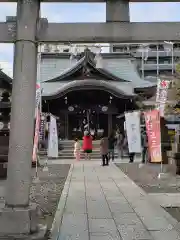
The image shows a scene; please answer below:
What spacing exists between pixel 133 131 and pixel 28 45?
10.9 meters

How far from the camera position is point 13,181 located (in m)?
5.89

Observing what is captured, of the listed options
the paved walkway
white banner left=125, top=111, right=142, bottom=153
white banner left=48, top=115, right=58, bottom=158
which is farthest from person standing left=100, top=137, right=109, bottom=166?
the paved walkway

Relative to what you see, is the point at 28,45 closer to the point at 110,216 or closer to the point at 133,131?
the point at 110,216

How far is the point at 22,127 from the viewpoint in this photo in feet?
19.5

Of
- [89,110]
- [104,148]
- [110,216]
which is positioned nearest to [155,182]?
[110,216]

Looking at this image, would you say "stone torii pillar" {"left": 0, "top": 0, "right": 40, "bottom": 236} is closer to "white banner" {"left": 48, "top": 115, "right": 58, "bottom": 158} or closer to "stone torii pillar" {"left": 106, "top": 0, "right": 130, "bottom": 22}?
"stone torii pillar" {"left": 106, "top": 0, "right": 130, "bottom": 22}

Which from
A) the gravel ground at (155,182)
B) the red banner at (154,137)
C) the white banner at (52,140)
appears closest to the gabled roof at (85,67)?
the white banner at (52,140)

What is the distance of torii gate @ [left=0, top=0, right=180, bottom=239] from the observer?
5875 mm

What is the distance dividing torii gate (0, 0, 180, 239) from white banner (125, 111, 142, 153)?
10.4 meters

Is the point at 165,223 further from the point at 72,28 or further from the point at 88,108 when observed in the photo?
the point at 88,108

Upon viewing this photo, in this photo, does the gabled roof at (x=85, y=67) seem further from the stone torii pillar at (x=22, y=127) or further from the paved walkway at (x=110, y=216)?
the stone torii pillar at (x=22, y=127)

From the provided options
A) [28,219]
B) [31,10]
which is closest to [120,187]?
[28,219]

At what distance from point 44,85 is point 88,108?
15.5 feet

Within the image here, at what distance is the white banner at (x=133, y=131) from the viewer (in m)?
16.4
